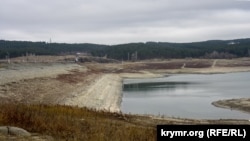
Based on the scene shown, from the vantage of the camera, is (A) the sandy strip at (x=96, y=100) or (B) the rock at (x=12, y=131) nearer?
→ (B) the rock at (x=12, y=131)

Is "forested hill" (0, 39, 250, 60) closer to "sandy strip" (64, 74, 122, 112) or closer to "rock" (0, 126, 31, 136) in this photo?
"sandy strip" (64, 74, 122, 112)

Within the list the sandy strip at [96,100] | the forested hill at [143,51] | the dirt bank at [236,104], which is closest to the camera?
the sandy strip at [96,100]

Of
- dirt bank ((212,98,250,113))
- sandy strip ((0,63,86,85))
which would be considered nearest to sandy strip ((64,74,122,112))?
sandy strip ((0,63,86,85))

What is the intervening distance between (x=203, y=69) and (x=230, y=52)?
4849 cm

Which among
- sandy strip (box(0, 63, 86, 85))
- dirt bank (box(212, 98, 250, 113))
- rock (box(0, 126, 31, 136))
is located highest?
rock (box(0, 126, 31, 136))

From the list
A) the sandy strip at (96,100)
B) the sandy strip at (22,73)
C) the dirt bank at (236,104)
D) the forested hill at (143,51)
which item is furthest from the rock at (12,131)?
the forested hill at (143,51)

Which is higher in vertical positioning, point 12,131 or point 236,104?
point 12,131

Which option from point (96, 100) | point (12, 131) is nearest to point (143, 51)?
point (96, 100)

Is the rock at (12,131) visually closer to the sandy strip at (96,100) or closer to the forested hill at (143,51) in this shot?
the sandy strip at (96,100)

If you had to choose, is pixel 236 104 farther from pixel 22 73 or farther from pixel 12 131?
pixel 12 131

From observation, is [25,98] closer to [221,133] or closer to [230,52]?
[221,133]

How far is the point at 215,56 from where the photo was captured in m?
146

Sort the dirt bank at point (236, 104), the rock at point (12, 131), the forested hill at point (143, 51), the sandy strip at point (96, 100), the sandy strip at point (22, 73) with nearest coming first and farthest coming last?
the rock at point (12, 131) → the sandy strip at point (96, 100) → the dirt bank at point (236, 104) → the sandy strip at point (22, 73) → the forested hill at point (143, 51)

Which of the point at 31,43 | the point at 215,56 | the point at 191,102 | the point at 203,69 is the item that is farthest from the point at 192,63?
the point at 31,43
